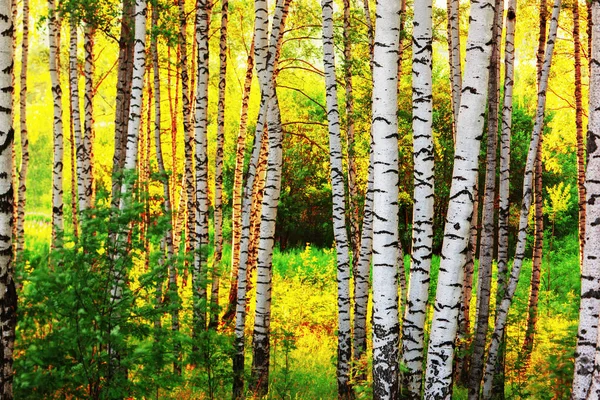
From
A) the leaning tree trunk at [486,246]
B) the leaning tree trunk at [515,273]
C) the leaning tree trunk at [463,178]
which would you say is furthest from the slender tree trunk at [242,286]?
the leaning tree trunk at [463,178]

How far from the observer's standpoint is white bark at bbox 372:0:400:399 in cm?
483

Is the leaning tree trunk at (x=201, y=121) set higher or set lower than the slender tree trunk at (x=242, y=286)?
higher

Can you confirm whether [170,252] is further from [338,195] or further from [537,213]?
[537,213]

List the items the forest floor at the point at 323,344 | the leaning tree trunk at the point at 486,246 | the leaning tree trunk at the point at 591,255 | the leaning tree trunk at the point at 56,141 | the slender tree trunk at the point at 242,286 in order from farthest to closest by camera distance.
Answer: the leaning tree trunk at the point at 56,141, the slender tree trunk at the point at 242,286, the leaning tree trunk at the point at 486,246, the forest floor at the point at 323,344, the leaning tree trunk at the point at 591,255

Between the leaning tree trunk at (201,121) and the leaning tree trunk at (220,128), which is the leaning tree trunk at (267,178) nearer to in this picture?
the leaning tree trunk at (201,121)

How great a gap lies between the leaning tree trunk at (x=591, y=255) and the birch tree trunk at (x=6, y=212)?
4024mm

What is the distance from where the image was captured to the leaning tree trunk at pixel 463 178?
15.3 feet

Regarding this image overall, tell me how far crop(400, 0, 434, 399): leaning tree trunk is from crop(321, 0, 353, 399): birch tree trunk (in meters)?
2.09

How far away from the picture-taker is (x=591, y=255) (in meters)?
4.52

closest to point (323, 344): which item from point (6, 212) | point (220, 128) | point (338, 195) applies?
point (220, 128)

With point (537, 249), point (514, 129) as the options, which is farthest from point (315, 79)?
point (537, 249)

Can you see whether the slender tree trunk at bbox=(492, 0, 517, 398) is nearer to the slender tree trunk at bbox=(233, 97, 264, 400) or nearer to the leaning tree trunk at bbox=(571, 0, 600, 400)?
the leaning tree trunk at bbox=(571, 0, 600, 400)

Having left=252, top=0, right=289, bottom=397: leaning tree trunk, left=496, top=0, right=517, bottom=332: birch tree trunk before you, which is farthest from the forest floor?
left=496, top=0, right=517, bottom=332: birch tree trunk

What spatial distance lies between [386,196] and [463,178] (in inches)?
23.5
